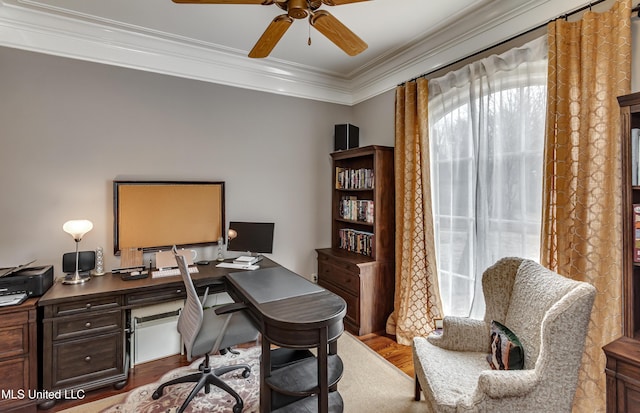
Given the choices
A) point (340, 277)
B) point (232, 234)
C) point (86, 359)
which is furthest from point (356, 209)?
point (86, 359)

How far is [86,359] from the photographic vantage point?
2186mm

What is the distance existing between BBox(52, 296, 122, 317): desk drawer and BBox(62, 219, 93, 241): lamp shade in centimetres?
55

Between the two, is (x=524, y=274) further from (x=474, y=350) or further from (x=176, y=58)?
(x=176, y=58)

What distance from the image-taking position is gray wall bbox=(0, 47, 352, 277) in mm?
2459

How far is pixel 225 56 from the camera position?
312cm

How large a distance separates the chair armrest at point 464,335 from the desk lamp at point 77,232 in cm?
274

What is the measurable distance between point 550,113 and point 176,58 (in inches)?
124

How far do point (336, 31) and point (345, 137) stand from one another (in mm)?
1872

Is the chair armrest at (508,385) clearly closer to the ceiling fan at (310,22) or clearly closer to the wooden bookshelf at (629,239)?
the wooden bookshelf at (629,239)

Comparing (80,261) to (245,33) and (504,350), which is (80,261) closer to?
(245,33)

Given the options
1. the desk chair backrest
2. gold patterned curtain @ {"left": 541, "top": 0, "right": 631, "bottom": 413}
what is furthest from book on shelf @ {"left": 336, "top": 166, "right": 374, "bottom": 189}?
the desk chair backrest

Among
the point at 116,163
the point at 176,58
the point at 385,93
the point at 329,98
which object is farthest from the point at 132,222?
the point at 385,93

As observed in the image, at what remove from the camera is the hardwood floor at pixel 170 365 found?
2195mm

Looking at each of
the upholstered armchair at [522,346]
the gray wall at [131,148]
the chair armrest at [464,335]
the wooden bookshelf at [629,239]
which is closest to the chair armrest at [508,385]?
the upholstered armchair at [522,346]
